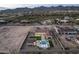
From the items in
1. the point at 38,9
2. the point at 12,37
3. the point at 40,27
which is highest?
the point at 38,9

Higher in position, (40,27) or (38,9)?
(38,9)

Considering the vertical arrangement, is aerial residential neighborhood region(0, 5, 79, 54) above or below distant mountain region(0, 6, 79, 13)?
below

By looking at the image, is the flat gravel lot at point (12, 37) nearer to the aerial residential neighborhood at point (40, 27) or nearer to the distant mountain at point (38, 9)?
the aerial residential neighborhood at point (40, 27)

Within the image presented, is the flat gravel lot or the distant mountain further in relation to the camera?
the distant mountain

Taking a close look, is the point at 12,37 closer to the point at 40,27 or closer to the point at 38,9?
the point at 40,27

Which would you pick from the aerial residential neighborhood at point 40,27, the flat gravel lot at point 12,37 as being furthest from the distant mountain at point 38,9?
the flat gravel lot at point 12,37

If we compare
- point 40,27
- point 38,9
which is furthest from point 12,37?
point 38,9

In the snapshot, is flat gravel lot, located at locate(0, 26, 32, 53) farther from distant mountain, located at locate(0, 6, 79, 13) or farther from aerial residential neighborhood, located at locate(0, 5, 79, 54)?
distant mountain, located at locate(0, 6, 79, 13)

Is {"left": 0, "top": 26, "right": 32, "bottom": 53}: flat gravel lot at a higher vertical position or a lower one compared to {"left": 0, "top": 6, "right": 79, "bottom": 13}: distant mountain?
lower

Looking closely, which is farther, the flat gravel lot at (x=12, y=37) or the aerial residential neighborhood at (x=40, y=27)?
the aerial residential neighborhood at (x=40, y=27)

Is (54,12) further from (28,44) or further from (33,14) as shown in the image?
(28,44)

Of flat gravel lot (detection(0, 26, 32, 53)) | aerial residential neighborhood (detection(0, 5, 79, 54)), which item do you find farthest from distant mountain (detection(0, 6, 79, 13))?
flat gravel lot (detection(0, 26, 32, 53))
